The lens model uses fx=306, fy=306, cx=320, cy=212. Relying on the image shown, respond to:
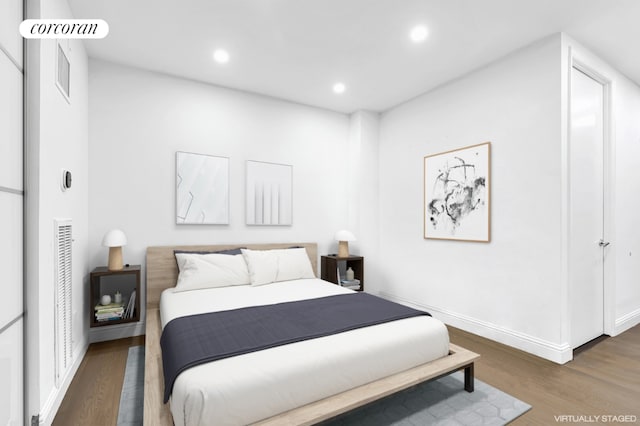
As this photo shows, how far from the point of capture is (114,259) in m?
2.82

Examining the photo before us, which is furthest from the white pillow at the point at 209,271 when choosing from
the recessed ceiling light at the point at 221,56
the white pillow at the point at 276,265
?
the recessed ceiling light at the point at 221,56

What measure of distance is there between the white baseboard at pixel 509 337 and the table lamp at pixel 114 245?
11.1ft

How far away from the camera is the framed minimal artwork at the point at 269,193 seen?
12.4 ft

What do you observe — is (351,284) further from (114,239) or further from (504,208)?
(114,239)

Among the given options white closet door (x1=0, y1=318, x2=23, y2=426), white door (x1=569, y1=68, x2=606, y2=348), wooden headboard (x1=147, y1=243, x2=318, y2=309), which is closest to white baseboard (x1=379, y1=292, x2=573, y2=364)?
white door (x1=569, y1=68, x2=606, y2=348)

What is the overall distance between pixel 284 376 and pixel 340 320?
0.67 metres

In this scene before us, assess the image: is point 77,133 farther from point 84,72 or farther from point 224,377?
point 224,377

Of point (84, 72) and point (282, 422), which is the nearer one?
point (282, 422)

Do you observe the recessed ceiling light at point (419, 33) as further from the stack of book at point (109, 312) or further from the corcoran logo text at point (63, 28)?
the stack of book at point (109, 312)

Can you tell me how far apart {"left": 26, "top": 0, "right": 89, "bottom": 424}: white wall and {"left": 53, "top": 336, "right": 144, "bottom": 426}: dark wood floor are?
0.07m

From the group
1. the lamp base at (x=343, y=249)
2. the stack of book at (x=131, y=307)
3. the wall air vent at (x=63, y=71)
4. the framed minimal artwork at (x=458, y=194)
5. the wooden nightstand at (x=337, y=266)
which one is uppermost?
the wall air vent at (x=63, y=71)

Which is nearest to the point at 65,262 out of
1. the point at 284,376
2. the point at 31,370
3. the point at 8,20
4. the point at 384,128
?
the point at 31,370

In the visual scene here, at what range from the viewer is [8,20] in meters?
1.43

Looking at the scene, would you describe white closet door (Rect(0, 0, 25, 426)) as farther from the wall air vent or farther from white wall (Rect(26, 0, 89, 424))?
the wall air vent
